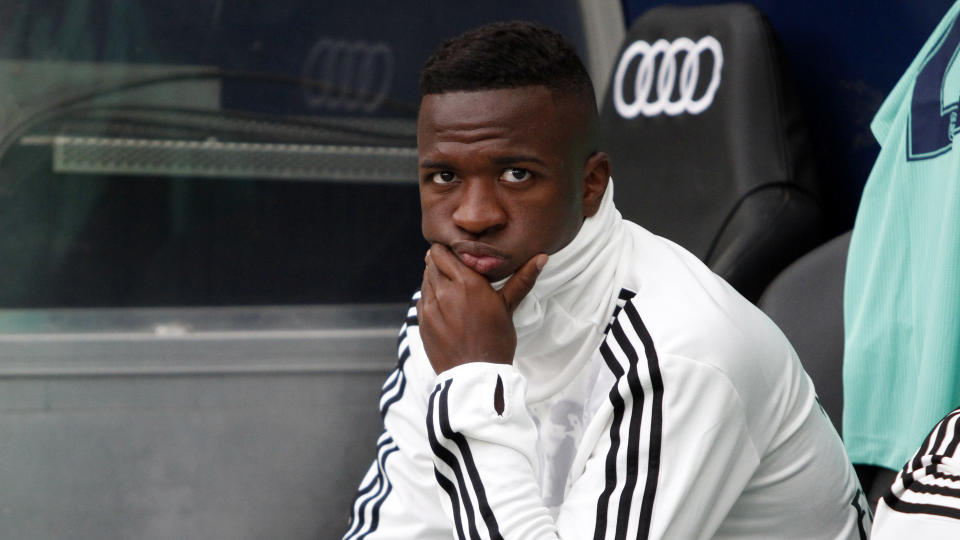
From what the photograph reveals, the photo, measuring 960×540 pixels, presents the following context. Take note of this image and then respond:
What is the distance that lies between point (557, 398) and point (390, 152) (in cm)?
95

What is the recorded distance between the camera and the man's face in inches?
41.4

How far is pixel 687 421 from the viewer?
0.97 meters

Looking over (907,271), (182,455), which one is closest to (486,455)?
(907,271)

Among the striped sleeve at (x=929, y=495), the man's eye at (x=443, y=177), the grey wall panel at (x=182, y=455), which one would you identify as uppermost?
the man's eye at (x=443, y=177)

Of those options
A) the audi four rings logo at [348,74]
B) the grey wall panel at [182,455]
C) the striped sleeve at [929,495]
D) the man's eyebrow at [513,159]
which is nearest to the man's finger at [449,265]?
the man's eyebrow at [513,159]

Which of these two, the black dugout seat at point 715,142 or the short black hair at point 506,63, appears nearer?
the short black hair at point 506,63

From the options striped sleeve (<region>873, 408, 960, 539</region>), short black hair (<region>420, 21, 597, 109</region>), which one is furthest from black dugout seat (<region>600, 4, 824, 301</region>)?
striped sleeve (<region>873, 408, 960, 539</region>)

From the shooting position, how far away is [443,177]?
3.60ft

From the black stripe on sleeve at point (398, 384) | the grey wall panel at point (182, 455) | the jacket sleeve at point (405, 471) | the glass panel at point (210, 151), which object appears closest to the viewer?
the jacket sleeve at point (405, 471)

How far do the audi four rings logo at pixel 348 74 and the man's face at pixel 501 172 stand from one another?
90 cm

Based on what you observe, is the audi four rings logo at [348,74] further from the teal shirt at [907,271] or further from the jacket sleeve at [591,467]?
the jacket sleeve at [591,467]

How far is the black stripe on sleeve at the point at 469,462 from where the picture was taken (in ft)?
3.21

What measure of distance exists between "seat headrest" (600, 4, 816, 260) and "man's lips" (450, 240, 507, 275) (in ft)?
2.74

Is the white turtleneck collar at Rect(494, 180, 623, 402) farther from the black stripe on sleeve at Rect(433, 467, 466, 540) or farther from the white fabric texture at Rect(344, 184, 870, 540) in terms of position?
the black stripe on sleeve at Rect(433, 467, 466, 540)
